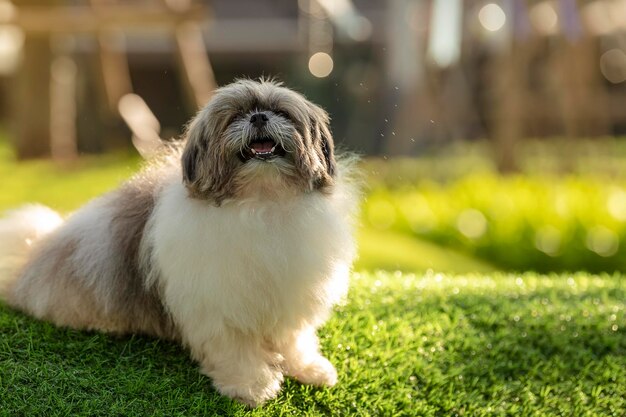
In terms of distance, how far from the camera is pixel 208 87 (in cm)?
824

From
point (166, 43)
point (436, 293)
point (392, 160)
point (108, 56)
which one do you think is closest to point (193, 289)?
point (436, 293)

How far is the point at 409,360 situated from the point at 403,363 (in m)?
0.03

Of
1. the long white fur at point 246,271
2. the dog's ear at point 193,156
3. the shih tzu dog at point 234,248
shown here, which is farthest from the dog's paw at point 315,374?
the dog's ear at point 193,156

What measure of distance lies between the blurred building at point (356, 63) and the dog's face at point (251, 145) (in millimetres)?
3920

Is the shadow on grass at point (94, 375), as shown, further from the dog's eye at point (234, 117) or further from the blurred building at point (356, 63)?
the blurred building at point (356, 63)

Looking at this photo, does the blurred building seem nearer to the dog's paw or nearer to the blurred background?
the blurred background

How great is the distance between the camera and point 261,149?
2523mm

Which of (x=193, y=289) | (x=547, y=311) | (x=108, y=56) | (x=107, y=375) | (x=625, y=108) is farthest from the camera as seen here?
(x=625, y=108)

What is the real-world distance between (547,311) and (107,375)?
1987mm

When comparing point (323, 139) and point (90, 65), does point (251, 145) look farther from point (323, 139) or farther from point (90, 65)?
point (90, 65)

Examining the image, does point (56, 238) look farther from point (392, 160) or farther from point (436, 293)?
point (392, 160)

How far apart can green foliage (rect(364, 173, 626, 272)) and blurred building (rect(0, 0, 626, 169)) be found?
106 centimetres

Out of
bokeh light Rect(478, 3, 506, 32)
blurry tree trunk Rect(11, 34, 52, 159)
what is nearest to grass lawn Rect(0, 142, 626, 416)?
blurry tree trunk Rect(11, 34, 52, 159)

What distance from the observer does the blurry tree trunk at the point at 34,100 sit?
791 cm
